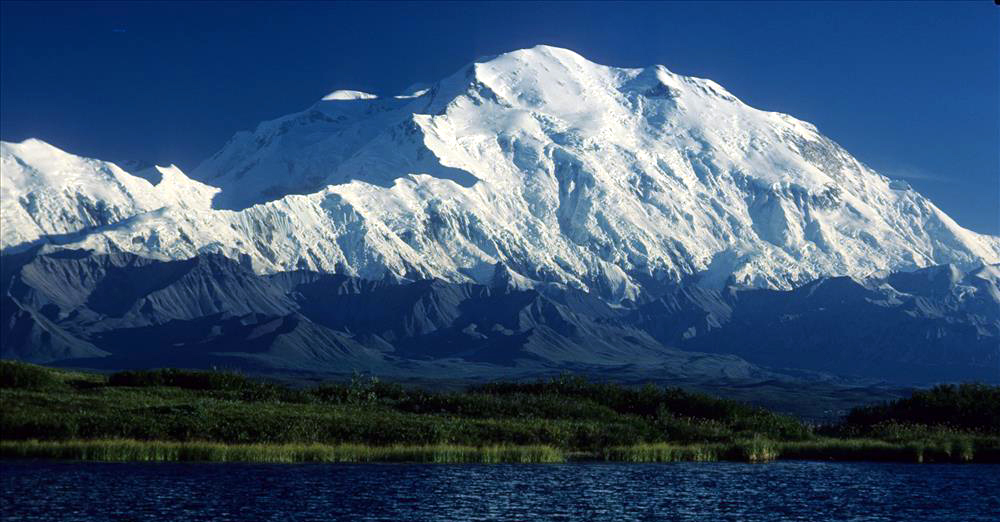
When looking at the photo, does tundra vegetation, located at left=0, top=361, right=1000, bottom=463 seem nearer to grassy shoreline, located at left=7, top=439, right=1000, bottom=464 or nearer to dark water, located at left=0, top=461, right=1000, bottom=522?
grassy shoreline, located at left=7, top=439, right=1000, bottom=464

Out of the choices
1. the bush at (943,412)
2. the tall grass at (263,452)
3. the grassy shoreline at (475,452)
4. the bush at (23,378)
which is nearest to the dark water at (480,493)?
the tall grass at (263,452)

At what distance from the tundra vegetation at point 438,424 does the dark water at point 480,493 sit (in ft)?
16.5

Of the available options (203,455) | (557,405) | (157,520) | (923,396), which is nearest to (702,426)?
(557,405)

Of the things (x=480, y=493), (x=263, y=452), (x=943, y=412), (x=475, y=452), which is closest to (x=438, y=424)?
(x=475, y=452)

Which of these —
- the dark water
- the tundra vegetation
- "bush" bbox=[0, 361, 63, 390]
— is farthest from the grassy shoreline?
"bush" bbox=[0, 361, 63, 390]

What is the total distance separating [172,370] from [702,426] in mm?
50081

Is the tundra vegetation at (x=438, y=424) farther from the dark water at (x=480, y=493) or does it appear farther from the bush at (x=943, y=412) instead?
the dark water at (x=480, y=493)

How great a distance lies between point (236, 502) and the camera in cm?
7512

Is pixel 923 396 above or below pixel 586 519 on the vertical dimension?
above

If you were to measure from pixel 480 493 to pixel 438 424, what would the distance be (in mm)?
28482

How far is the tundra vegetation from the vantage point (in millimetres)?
98375

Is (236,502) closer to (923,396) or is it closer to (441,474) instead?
(441,474)

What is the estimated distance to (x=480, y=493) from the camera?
3238 inches

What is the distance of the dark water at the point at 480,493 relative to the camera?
72750mm
